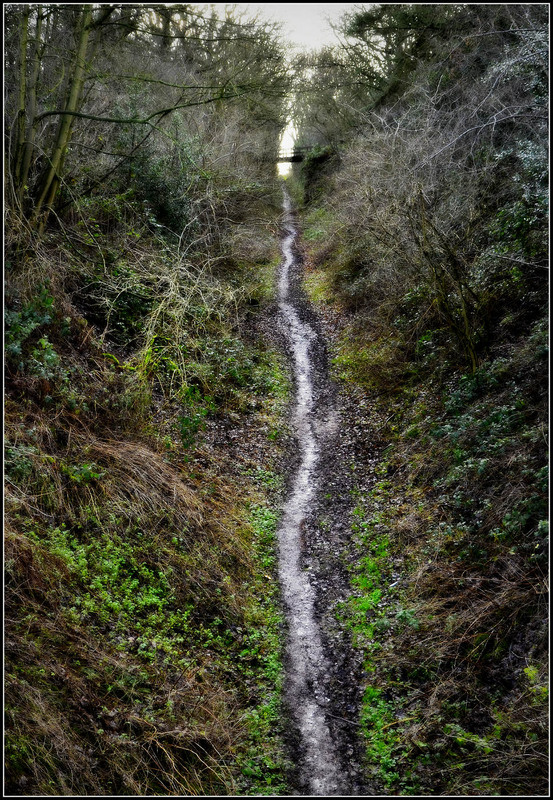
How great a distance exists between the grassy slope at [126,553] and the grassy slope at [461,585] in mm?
1475

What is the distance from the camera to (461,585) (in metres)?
6.36

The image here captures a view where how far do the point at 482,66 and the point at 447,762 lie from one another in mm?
15778

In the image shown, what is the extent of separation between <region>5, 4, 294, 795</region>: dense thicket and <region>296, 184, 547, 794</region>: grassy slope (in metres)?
1.52

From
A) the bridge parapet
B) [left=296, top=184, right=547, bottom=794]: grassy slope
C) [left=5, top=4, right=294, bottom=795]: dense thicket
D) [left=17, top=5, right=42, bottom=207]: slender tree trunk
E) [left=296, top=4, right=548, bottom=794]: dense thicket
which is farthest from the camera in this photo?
the bridge parapet

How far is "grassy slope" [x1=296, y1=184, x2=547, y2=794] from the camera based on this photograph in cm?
487

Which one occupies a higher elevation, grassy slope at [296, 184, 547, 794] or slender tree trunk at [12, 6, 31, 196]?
slender tree trunk at [12, 6, 31, 196]

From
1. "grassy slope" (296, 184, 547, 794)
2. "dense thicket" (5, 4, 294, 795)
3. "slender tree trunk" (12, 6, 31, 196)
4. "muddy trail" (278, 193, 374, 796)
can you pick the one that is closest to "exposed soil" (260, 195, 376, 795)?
"muddy trail" (278, 193, 374, 796)

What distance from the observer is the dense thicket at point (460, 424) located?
516cm

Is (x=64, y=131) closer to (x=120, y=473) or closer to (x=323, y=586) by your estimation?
(x=120, y=473)

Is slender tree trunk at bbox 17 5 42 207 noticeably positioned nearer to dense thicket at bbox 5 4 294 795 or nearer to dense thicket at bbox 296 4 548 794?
dense thicket at bbox 5 4 294 795

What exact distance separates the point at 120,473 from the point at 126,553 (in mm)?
1181

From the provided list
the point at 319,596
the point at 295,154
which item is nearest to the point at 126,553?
the point at 319,596

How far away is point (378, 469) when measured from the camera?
9734mm

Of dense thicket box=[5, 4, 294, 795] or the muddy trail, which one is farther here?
the muddy trail
